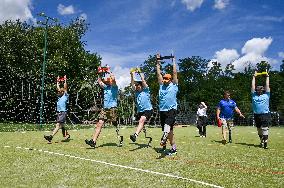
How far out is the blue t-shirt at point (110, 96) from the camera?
13453 millimetres

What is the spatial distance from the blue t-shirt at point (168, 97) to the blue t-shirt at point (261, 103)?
4529mm

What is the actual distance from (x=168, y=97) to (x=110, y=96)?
2.93 m

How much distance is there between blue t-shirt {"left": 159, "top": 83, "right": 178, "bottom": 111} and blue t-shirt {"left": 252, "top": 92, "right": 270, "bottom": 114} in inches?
178

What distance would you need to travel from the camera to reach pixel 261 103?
47.3ft

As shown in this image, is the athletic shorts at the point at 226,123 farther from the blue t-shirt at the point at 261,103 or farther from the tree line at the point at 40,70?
the tree line at the point at 40,70

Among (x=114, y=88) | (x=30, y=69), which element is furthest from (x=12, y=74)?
(x=114, y=88)

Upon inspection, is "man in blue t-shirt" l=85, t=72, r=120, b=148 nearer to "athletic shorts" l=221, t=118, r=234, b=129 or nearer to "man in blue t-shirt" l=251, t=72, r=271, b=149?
"man in blue t-shirt" l=251, t=72, r=271, b=149

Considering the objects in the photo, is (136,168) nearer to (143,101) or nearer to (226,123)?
(143,101)

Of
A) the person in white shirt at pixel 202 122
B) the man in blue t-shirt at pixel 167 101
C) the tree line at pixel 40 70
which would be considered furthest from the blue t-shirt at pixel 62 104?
the tree line at pixel 40 70

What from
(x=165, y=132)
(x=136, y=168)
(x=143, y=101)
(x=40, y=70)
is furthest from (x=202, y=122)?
(x=40, y=70)

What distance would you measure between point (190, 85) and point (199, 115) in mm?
80620

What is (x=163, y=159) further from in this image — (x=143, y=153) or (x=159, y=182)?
(x=159, y=182)

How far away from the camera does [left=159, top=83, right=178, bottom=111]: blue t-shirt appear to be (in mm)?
11062

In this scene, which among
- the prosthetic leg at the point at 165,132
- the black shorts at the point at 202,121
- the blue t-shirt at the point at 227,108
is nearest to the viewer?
the prosthetic leg at the point at 165,132
